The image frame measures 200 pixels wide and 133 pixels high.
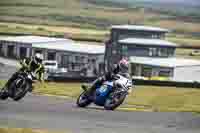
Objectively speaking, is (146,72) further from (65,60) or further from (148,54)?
(65,60)

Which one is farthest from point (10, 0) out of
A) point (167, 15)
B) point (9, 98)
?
point (9, 98)

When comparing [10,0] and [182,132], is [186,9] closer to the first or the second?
[10,0]

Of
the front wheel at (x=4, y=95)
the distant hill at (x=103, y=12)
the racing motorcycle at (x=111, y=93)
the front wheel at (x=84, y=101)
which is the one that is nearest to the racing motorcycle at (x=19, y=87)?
the front wheel at (x=4, y=95)

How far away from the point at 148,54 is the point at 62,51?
7.94 m

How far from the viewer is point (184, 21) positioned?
30.4 metres

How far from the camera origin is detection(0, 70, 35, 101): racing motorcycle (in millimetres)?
13375

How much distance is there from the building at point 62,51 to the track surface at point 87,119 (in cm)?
968

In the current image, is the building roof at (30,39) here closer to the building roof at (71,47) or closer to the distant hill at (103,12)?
the building roof at (71,47)

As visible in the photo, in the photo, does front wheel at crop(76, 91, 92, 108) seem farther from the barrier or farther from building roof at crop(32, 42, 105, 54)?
building roof at crop(32, 42, 105, 54)

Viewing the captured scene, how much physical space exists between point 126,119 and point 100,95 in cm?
167

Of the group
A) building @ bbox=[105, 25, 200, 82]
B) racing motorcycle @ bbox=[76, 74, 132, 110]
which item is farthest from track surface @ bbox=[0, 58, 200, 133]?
building @ bbox=[105, 25, 200, 82]

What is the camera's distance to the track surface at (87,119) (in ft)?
32.3

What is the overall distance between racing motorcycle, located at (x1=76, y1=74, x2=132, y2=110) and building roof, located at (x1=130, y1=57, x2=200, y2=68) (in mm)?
15704

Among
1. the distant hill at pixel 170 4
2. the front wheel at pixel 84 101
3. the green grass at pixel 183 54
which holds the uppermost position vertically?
the distant hill at pixel 170 4
